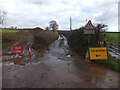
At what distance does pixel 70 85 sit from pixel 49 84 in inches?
32.0

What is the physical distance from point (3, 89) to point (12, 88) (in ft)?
1.03

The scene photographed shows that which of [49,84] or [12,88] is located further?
[49,84]

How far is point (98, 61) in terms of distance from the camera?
13.6 meters

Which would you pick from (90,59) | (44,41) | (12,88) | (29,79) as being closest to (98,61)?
(90,59)

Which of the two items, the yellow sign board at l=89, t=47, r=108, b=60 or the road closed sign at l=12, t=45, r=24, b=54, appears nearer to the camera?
the yellow sign board at l=89, t=47, r=108, b=60

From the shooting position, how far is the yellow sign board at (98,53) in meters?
13.6

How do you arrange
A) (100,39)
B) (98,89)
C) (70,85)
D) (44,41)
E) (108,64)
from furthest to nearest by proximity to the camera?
(44,41)
(100,39)
(108,64)
(70,85)
(98,89)

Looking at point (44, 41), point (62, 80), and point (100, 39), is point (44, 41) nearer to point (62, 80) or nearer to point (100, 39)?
point (100, 39)

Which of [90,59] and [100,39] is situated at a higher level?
[100,39]

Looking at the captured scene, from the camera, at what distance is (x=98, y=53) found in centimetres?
1373

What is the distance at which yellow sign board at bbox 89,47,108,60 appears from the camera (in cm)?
1359

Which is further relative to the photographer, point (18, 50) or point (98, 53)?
point (18, 50)

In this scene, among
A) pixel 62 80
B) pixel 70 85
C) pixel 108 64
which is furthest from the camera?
pixel 108 64

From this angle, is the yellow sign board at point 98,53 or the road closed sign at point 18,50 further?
the road closed sign at point 18,50
